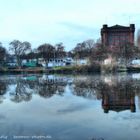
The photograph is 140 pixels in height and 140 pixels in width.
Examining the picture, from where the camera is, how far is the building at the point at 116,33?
5610 inches

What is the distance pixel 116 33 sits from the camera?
145750mm

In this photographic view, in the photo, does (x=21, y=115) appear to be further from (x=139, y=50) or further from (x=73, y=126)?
(x=139, y=50)

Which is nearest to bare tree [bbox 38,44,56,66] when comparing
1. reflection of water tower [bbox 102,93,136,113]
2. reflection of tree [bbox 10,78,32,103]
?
reflection of tree [bbox 10,78,32,103]

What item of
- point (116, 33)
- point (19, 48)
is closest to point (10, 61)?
point (19, 48)

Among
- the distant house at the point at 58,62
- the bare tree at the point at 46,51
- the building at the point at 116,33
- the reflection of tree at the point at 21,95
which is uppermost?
the building at the point at 116,33

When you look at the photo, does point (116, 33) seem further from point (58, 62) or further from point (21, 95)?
point (21, 95)

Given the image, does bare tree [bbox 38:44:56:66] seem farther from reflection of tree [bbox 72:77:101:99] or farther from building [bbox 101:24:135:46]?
reflection of tree [bbox 72:77:101:99]

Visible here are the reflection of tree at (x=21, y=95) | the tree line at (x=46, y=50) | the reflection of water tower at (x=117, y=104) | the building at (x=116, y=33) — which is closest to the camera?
the reflection of water tower at (x=117, y=104)

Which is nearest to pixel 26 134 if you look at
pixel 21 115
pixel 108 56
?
pixel 21 115

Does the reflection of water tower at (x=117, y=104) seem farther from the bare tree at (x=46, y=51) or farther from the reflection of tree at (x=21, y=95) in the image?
the bare tree at (x=46, y=51)

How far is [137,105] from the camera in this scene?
55.1 ft

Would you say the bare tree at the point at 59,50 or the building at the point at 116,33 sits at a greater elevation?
the building at the point at 116,33

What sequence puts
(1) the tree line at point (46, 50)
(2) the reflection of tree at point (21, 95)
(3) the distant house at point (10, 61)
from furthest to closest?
(3) the distant house at point (10, 61)
(1) the tree line at point (46, 50)
(2) the reflection of tree at point (21, 95)

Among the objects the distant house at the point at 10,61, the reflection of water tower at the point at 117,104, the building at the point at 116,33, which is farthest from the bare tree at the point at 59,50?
the reflection of water tower at the point at 117,104
